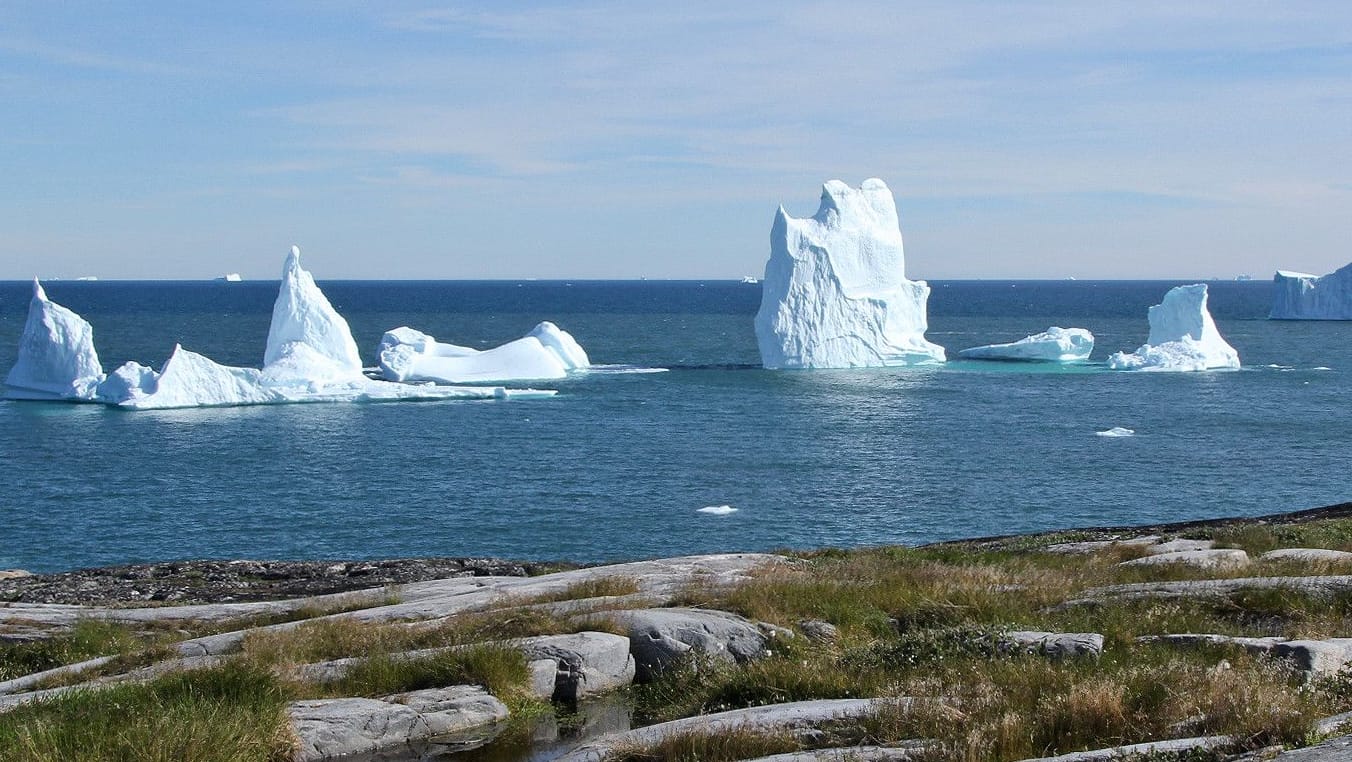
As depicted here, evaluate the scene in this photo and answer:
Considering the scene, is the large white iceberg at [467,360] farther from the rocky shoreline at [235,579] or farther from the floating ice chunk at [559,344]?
the rocky shoreline at [235,579]

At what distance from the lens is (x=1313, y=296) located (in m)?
122

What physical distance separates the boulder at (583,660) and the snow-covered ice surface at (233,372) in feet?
162

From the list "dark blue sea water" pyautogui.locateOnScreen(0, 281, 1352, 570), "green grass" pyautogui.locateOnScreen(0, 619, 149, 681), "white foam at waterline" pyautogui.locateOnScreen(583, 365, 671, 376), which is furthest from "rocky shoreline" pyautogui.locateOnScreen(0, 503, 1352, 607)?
"white foam at waterline" pyautogui.locateOnScreen(583, 365, 671, 376)

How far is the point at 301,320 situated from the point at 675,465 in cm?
2568

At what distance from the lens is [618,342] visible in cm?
9969

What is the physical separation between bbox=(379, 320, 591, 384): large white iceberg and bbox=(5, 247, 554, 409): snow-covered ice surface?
471 cm

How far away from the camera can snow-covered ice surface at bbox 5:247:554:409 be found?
178 feet

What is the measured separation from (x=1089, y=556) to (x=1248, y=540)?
8.24 feet

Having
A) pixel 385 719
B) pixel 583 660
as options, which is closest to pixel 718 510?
pixel 583 660

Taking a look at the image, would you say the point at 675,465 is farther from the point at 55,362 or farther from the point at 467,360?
the point at 55,362

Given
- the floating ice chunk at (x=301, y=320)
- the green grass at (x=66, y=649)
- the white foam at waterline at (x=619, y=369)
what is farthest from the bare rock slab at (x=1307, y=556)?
the white foam at waterline at (x=619, y=369)

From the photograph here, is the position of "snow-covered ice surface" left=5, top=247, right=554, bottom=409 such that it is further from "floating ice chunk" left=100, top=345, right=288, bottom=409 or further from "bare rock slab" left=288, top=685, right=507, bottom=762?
"bare rock slab" left=288, top=685, right=507, bottom=762

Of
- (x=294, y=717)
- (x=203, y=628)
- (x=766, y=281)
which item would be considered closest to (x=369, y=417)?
(x=766, y=281)

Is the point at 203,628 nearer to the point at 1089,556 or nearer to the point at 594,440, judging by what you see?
the point at 1089,556
